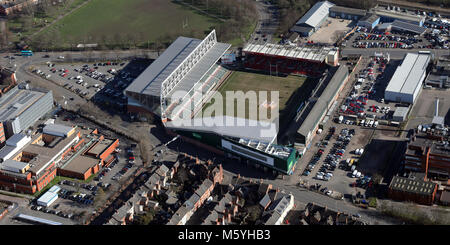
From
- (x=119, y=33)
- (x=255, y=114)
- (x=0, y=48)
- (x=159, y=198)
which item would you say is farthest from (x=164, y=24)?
(x=159, y=198)

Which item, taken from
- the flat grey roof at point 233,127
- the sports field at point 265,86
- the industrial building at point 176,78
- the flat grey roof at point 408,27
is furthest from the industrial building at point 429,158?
the flat grey roof at point 408,27

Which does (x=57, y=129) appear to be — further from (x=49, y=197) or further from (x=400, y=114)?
(x=400, y=114)

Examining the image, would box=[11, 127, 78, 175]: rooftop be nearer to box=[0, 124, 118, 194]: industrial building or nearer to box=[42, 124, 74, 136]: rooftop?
box=[0, 124, 118, 194]: industrial building

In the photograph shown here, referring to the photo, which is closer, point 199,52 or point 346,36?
point 199,52

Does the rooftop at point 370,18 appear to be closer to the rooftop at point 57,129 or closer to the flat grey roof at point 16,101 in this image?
the rooftop at point 57,129

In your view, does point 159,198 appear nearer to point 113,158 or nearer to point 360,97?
point 113,158

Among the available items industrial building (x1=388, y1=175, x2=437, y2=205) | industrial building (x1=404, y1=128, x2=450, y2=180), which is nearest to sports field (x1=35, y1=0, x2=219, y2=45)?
industrial building (x1=404, y1=128, x2=450, y2=180)
